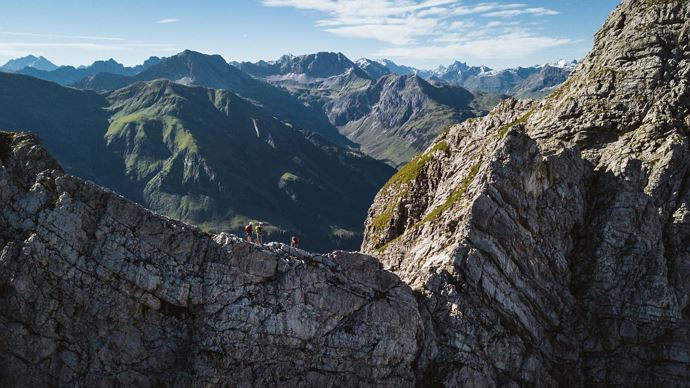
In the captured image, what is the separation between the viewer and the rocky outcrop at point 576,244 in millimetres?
50906

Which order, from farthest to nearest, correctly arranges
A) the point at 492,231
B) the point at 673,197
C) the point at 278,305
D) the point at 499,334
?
the point at 673,197 → the point at 492,231 → the point at 499,334 → the point at 278,305

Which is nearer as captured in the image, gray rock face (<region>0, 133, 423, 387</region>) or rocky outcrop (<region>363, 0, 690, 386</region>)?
gray rock face (<region>0, 133, 423, 387</region>)

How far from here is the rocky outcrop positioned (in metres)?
50.9

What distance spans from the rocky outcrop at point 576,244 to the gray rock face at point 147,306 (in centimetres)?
933

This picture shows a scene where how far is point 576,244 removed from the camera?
193 feet

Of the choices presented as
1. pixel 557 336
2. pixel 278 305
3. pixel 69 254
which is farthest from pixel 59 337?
pixel 557 336

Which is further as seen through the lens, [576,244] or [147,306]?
[576,244]

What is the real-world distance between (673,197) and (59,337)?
65.8 metres

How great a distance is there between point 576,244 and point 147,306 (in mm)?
46478

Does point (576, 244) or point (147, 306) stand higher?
point (576, 244)

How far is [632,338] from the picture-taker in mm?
52562

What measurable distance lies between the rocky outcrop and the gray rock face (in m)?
9.33

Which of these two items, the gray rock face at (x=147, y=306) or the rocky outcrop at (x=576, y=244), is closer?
the gray rock face at (x=147, y=306)

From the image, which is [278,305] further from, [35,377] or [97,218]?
[35,377]
